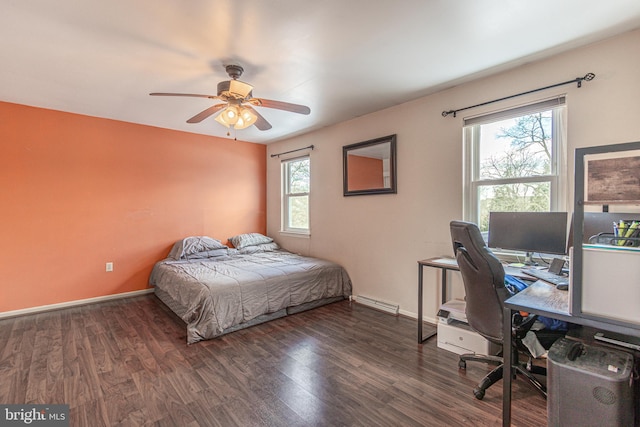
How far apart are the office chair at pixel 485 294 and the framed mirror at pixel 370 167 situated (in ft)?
5.16

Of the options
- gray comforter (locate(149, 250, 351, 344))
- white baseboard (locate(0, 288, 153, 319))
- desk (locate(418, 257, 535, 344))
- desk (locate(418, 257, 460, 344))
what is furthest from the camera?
white baseboard (locate(0, 288, 153, 319))

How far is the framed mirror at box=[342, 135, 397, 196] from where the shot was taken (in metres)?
3.40

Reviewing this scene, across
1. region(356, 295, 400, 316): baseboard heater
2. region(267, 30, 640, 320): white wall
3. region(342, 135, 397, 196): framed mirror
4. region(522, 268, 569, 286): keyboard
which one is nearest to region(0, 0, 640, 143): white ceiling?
region(267, 30, 640, 320): white wall

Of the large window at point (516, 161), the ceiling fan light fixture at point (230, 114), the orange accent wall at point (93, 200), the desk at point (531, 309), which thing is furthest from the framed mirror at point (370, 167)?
the orange accent wall at point (93, 200)

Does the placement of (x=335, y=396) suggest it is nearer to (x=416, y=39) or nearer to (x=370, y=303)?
(x=370, y=303)

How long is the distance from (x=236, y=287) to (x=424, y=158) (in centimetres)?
237

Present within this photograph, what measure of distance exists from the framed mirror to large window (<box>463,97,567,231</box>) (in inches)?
32.8

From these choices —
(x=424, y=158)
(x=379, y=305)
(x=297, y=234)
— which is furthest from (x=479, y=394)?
(x=297, y=234)

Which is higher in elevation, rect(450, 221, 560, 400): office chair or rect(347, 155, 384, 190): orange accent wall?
rect(347, 155, 384, 190): orange accent wall

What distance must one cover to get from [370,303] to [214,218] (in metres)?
2.83

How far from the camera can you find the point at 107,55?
7.43 feet

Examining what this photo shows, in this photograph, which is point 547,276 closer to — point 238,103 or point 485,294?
point 485,294

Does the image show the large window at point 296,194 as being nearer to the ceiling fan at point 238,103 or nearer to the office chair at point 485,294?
the ceiling fan at point 238,103

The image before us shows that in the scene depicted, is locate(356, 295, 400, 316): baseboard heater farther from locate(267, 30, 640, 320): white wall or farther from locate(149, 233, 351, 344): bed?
locate(149, 233, 351, 344): bed
